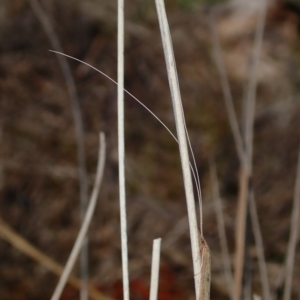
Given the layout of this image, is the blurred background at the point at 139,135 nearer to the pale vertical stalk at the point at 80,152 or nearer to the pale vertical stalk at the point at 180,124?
the pale vertical stalk at the point at 80,152

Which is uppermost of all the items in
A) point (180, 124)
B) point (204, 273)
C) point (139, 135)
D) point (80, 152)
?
point (139, 135)

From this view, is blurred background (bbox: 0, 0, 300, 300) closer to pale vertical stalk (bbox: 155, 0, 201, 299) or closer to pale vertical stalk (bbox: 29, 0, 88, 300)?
pale vertical stalk (bbox: 29, 0, 88, 300)

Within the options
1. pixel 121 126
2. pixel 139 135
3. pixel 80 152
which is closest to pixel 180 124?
pixel 121 126

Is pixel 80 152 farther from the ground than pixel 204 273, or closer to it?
farther from the ground

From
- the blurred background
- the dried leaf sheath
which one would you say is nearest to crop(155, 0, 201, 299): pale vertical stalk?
the dried leaf sheath

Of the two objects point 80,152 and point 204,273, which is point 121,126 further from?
point 80,152

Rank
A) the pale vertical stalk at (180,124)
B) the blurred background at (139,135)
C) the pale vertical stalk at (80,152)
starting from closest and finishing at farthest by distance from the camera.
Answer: the pale vertical stalk at (180,124), the pale vertical stalk at (80,152), the blurred background at (139,135)

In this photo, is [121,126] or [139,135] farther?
[139,135]

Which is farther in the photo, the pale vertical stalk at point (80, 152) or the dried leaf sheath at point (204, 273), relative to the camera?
the pale vertical stalk at point (80, 152)

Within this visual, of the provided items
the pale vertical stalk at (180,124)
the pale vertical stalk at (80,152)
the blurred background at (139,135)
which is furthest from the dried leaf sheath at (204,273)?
the blurred background at (139,135)
